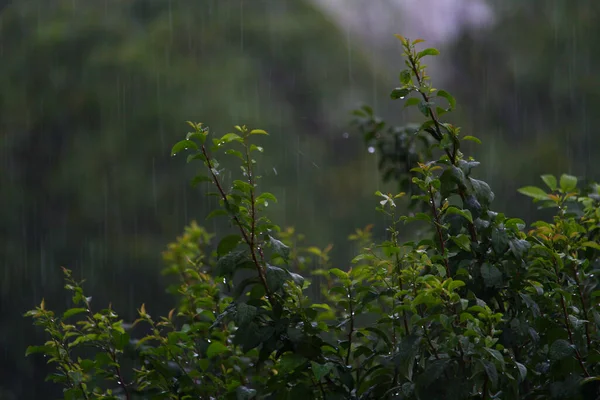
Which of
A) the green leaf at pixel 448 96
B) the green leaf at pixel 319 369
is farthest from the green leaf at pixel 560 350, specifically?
the green leaf at pixel 448 96

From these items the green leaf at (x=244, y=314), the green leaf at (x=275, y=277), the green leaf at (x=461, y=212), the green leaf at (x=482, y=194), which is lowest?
the green leaf at (x=244, y=314)

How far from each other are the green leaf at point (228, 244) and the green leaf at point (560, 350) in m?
0.80

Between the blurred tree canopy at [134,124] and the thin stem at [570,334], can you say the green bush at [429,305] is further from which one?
the blurred tree canopy at [134,124]

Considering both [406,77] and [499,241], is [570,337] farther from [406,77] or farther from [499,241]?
[406,77]

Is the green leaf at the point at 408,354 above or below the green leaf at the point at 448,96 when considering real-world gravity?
below

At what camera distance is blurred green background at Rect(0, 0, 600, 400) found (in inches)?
202

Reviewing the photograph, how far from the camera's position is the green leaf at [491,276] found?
159 centimetres

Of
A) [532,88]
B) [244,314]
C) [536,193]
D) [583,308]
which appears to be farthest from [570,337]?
[532,88]

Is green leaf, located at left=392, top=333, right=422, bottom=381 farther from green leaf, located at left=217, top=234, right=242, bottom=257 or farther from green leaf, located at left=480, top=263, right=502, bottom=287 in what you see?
green leaf, located at left=217, top=234, right=242, bottom=257

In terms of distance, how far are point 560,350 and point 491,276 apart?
0.74ft

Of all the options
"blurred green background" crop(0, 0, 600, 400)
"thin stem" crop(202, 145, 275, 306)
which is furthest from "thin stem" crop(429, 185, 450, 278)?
"blurred green background" crop(0, 0, 600, 400)

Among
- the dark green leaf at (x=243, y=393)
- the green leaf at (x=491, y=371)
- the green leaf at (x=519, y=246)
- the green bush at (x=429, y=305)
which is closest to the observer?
the green leaf at (x=491, y=371)

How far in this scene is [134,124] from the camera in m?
5.42

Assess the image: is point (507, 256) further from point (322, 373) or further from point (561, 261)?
point (322, 373)
